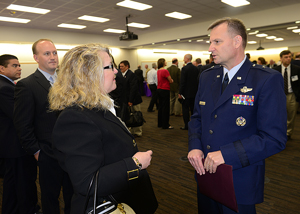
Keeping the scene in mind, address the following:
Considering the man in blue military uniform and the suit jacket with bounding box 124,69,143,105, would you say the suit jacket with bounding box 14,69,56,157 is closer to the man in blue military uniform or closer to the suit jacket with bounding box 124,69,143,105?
the man in blue military uniform

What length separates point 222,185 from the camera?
1.06 metres

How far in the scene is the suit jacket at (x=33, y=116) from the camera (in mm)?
1630

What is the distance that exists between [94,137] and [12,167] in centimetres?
163

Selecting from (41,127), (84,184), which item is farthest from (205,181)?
(41,127)

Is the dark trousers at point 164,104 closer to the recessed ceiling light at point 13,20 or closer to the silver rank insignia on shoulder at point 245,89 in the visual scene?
the silver rank insignia on shoulder at point 245,89

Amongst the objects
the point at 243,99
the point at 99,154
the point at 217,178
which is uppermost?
the point at 243,99

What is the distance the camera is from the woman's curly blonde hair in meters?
0.95

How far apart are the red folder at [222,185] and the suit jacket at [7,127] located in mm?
1750

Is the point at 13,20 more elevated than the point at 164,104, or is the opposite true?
the point at 13,20

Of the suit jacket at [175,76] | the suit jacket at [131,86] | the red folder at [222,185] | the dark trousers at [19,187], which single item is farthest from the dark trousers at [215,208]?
the suit jacket at [175,76]

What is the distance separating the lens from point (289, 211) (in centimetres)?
213

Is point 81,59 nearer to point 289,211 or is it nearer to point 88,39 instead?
point 289,211

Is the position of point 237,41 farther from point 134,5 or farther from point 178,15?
point 178,15

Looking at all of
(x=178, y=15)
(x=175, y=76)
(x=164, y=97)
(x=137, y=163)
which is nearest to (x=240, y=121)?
(x=137, y=163)
